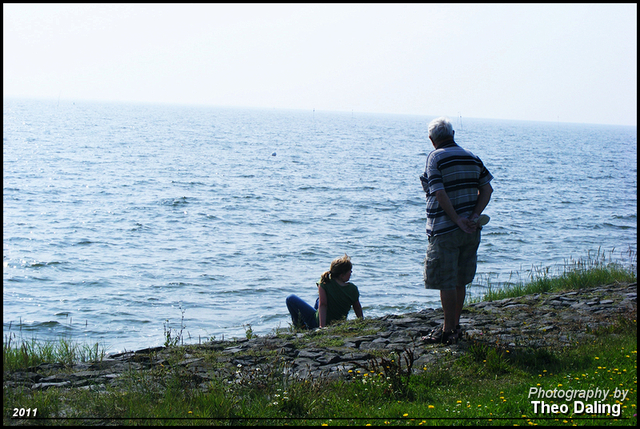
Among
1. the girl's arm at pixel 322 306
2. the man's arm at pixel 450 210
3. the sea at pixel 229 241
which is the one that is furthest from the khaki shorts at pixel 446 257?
the sea at pixel 229 241

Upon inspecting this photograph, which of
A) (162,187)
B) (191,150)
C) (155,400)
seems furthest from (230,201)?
(191,150)

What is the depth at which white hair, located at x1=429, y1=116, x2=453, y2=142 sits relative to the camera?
5.80 m

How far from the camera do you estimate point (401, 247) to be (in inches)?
703

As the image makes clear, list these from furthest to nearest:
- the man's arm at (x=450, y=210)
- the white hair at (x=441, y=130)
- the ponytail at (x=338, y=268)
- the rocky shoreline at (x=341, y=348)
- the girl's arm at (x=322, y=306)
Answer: the girl's arm at (x=322, y=306)
the ponytail at (x=338, y=268)
the white hair at (x=441, y=130)
the man's arm at (x=450, y=210)
the rocky shoreline at (x=341, y=348)

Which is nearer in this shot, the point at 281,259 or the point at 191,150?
the point at 281,259

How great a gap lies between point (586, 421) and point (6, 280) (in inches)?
523

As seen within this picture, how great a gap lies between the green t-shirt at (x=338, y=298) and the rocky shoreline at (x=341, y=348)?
0.38 metres

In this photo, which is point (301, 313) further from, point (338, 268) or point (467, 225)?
point (467, 225)

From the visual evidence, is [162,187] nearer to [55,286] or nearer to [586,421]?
[55,286]

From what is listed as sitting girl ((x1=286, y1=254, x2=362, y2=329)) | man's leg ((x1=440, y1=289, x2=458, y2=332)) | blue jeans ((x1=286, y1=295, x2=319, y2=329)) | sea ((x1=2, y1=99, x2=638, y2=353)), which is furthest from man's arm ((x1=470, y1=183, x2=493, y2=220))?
sea ((x1=2, y1=99, x2=638, y2=353))

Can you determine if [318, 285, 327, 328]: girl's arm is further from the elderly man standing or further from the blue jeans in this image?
the elderly man standing

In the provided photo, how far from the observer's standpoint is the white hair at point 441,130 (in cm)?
580

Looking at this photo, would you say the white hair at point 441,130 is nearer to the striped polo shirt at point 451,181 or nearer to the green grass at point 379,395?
the striped polo shirt at point 451,181

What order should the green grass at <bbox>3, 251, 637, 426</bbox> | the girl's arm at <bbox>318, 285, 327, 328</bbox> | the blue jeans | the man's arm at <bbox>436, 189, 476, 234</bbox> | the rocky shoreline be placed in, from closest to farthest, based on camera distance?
the green grass at <bbox>3, 251, 637, 426</bbox>, the rocky shoreline, the man's arm at <bbox>436, 189, 476, 234</bbox>, the girl's arm at <bbox>318, 285, 327, 328</bbox>, the blue jeans
